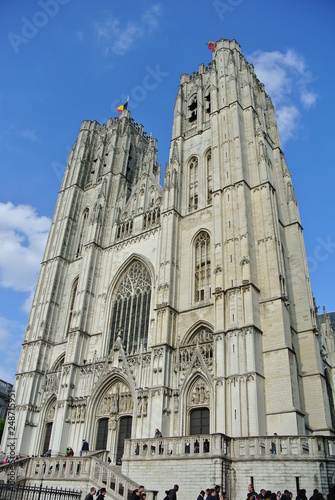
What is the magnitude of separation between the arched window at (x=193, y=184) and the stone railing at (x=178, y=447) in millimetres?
16084

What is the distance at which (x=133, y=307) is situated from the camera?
89.9 ft

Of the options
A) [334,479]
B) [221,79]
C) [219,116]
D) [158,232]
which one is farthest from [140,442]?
[221,79]

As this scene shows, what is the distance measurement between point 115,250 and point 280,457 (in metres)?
19.9

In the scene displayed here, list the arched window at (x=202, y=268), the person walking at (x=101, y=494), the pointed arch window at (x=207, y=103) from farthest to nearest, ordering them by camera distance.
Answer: the pointed arch window at (x=207, y=103) < the arched window at (x=202, y=268) < the person walking at (x=101, y=494)

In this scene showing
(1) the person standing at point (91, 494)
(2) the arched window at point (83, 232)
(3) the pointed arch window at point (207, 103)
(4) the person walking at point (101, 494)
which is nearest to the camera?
(4) the person walking at point (101, 494)

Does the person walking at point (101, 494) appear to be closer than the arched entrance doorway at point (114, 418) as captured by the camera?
Yes

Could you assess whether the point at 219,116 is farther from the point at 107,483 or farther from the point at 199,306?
the point at 107,483

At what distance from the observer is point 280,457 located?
13.8 metres

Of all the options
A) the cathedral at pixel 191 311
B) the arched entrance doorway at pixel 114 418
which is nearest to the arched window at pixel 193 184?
the cathedral at pixel 191 311

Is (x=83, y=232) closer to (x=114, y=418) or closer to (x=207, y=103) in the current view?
(x=207, y=103)

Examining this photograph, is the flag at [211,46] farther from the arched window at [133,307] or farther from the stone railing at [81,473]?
the stone railing at [81,473]

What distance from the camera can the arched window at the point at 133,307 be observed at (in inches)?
1023

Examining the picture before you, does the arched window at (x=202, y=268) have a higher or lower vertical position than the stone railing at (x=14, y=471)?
higher

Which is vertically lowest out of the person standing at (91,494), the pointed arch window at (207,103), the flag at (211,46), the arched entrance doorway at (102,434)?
the person standing at (91,494)
